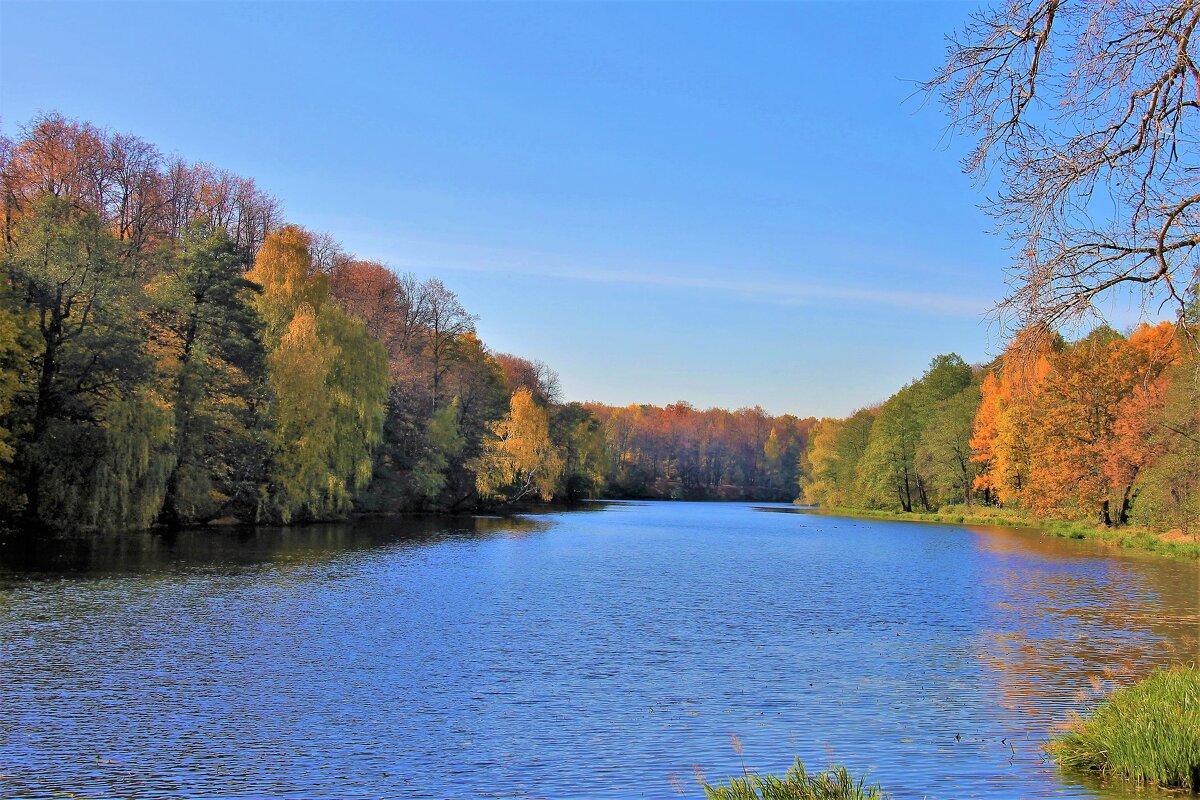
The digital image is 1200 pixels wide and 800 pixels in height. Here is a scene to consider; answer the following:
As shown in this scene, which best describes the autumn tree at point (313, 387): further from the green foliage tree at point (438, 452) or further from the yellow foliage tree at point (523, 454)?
the yellow foliage tree at point (523, 454)

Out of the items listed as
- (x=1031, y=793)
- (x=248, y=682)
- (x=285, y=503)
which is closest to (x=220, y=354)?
(x=285, y=503)

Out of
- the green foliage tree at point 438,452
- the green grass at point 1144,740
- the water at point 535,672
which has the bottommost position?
the water at point 535,672

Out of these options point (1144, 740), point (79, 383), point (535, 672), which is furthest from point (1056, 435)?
point (79, 383)

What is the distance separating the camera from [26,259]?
31578 millimetres

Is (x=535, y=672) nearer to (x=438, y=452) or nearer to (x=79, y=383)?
(x=79, y=383)

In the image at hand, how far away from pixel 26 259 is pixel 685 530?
3485 cm

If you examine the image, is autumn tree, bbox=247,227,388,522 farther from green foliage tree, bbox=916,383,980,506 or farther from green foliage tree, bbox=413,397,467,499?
green foliage tree, bbox=916,383,980,506

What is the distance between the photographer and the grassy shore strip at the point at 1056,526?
116 ft

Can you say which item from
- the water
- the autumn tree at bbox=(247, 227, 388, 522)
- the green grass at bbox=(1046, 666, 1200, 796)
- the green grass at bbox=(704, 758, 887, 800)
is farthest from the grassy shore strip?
the autumn tree at bbox=(247, 227, 388, 522)

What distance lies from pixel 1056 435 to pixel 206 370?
128ft

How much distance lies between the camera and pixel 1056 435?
45688 mm

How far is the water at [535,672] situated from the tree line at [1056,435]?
4303 millimetres

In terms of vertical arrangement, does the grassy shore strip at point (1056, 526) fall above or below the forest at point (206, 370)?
below

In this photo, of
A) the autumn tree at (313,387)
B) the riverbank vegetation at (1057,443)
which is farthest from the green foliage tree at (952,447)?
the autumn tree at (313,387)
